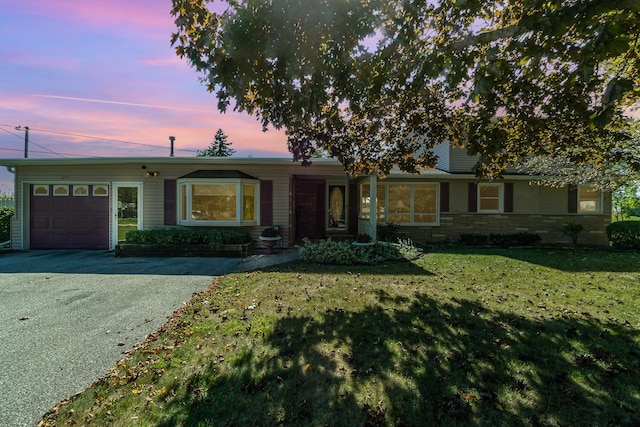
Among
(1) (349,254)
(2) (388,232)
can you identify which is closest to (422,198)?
(2) (388,232)

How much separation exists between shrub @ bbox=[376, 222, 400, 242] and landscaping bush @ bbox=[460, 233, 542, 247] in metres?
2.72

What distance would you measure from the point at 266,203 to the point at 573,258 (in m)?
9.62

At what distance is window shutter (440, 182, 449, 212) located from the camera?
13094 mm

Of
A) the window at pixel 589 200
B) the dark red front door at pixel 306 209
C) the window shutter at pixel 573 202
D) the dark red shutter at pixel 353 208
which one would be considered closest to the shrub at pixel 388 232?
the dark red shutter at pixel 353 208

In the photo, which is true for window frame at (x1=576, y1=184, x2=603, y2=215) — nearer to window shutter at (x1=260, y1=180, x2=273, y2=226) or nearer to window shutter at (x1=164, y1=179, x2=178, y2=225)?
window shutter at (x1=260, y1=180, x2=273, y2=226)

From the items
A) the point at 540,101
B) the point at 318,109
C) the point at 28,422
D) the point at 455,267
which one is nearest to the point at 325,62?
the point at 318,109

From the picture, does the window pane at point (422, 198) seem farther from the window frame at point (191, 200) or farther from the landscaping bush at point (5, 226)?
the landscaping bush at point (5, 226)

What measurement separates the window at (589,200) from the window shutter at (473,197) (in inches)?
176

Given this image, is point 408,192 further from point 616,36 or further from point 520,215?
point 616,36

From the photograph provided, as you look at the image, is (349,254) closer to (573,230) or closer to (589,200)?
(573,230)

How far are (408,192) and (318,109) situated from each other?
974cm

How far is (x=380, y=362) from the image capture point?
3.02 m

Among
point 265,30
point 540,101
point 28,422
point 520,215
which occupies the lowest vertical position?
point 28,422

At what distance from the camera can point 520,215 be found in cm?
1316
